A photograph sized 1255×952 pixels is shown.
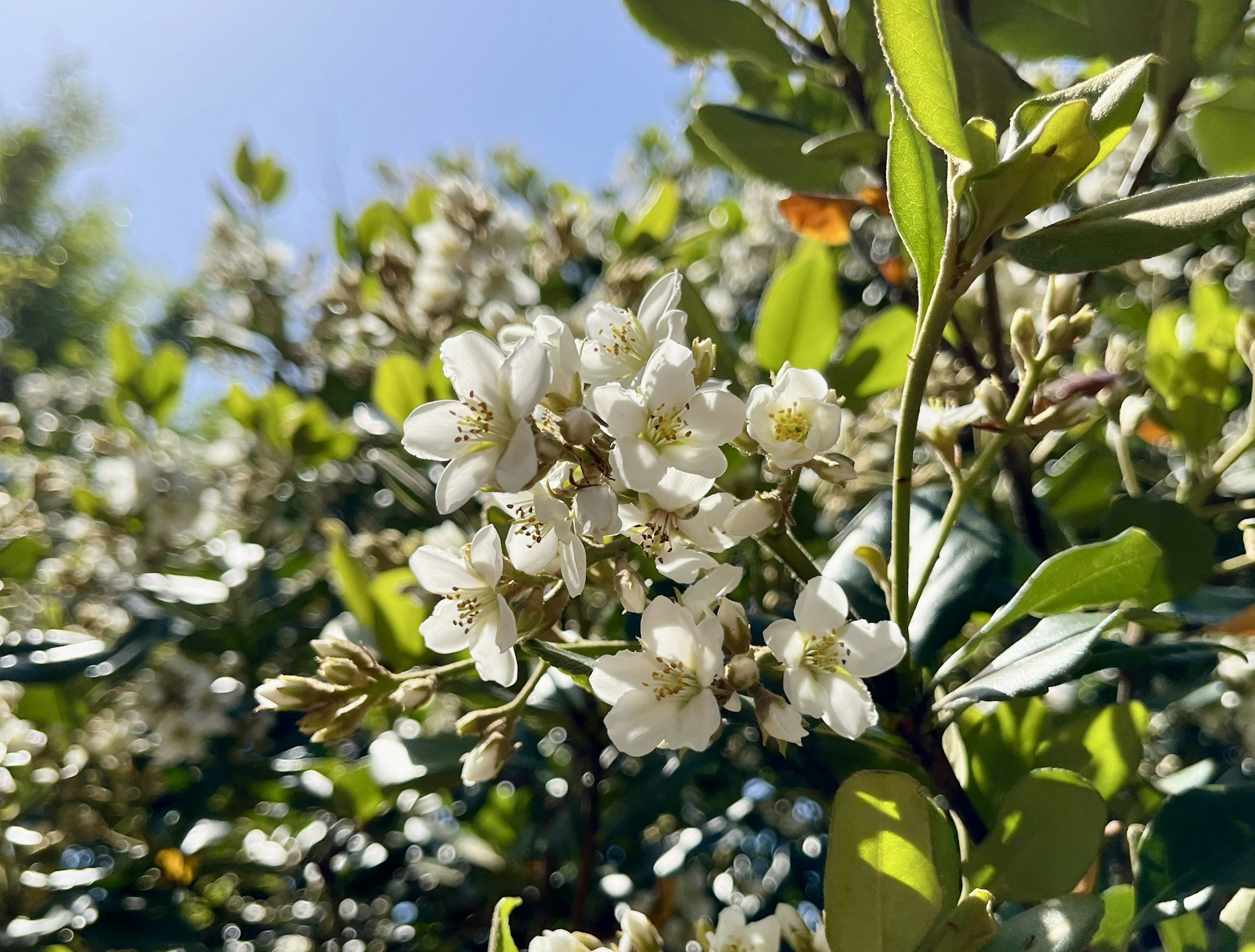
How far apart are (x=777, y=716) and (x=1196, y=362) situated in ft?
2.88

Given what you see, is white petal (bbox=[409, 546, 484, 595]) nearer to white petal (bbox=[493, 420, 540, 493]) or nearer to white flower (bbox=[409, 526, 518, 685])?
white flower (bbox=[409, 526, 518, 685])

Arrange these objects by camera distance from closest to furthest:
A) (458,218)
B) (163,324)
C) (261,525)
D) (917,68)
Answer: (917,68) → (458,218) → (261,525) → (163,324)

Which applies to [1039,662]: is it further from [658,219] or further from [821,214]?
[658,219]

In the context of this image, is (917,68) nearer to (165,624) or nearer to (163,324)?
(165,624)

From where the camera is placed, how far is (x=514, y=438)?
610 mm

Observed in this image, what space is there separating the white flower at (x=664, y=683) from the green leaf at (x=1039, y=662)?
0.66ft

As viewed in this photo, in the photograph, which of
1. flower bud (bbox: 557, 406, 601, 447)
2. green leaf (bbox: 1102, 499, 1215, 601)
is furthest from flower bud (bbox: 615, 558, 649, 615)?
green leaf (bbox: 1102, 499, 1215, 601)

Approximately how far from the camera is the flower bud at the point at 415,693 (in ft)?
2.44

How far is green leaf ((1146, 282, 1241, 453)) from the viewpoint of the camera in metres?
1.10

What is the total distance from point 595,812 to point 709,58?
44.1 inches

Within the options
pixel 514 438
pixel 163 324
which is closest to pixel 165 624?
pixel 514 438

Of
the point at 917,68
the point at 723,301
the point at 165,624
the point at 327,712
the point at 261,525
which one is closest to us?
the point at 917,68

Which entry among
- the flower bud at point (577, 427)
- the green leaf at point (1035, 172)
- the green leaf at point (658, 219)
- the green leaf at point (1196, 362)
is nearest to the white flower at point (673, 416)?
the flower bud at point (577, 427)

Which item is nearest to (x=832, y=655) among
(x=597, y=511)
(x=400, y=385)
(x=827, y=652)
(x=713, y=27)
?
(x=827, y=652)
